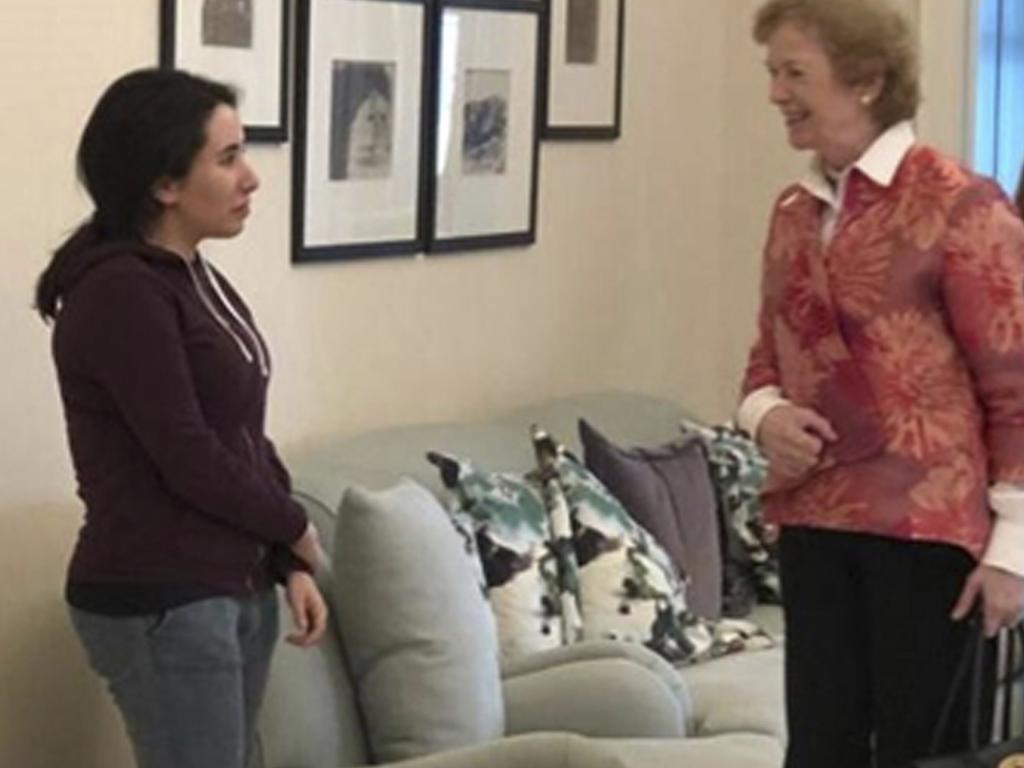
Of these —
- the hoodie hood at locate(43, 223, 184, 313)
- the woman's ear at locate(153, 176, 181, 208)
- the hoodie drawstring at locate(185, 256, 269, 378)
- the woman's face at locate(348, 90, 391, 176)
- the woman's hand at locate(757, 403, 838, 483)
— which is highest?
the woman's face at locate(348, 90, 391, 176)

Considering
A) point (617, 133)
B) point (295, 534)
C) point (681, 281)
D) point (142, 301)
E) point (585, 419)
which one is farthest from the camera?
point (681, 281)

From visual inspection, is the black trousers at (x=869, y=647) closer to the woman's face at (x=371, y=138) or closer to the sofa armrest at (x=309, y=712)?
the sofa armrest at (x=309, y=712)

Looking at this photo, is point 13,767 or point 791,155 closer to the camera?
point 13,767

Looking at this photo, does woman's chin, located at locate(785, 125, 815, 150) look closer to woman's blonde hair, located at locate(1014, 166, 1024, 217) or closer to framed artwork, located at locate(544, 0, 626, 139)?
woman's blonde hair, located at locate(1014, 166, 1024, 217)

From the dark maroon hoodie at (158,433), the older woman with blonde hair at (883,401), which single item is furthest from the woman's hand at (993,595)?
the dark maroon hoodie at (158,433)

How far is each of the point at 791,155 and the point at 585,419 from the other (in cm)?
120

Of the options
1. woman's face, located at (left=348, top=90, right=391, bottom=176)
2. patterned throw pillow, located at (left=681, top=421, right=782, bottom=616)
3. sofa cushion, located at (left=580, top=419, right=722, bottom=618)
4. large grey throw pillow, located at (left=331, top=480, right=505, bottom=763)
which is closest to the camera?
large grey throw pillow, located at (left=331, top=480, right=505, bottom=763)

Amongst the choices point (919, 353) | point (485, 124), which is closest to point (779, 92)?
point (919, 353)

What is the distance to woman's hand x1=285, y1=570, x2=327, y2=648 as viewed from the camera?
2820mm

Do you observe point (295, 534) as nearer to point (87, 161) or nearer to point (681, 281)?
point (87, 161)

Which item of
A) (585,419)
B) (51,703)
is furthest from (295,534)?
(585,419)

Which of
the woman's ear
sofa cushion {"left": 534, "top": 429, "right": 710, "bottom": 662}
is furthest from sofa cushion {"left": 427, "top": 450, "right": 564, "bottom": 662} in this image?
the woman's ear

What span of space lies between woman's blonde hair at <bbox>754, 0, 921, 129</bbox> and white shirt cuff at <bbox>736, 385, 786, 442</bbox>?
1.16 ft

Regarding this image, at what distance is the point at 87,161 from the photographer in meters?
2.70
